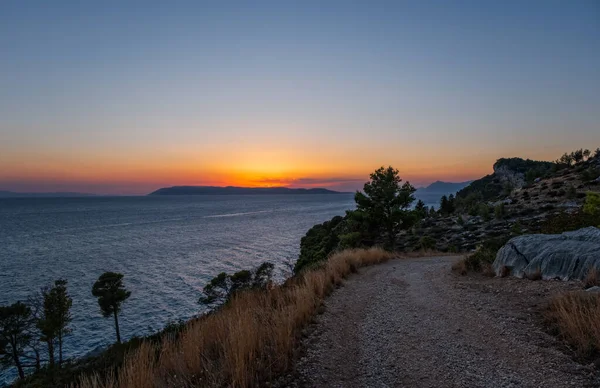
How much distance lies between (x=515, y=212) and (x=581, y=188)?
23.9 ft

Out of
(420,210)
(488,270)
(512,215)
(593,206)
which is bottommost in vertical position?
(512,215)

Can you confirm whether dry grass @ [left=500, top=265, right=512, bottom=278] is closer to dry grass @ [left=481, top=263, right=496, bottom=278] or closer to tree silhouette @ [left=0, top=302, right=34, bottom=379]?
dry grass @ [left=481, top=263, right=496, bottom=278]

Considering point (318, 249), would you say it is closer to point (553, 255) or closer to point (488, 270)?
point (488, 270)

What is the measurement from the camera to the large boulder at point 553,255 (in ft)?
28.6

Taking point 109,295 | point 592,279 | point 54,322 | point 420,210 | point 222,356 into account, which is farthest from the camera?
point 420,210

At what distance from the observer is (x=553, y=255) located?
9.59 metres

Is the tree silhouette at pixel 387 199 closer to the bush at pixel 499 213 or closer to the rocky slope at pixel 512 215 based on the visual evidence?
the rocky slope at pixel 512 215

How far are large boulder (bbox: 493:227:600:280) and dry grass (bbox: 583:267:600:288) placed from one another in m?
0.37

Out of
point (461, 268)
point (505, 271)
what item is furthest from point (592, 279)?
point (461, 268)

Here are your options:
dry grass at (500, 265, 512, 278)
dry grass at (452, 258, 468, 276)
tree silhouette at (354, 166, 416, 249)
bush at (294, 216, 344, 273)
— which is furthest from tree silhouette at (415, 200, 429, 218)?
dry grass at (500, 265, 512, 278)

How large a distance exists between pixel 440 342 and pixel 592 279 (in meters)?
5.10

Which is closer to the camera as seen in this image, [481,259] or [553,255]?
[553,255]

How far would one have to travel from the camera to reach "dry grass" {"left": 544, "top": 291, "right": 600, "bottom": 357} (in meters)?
4.95

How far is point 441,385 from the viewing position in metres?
4.51
